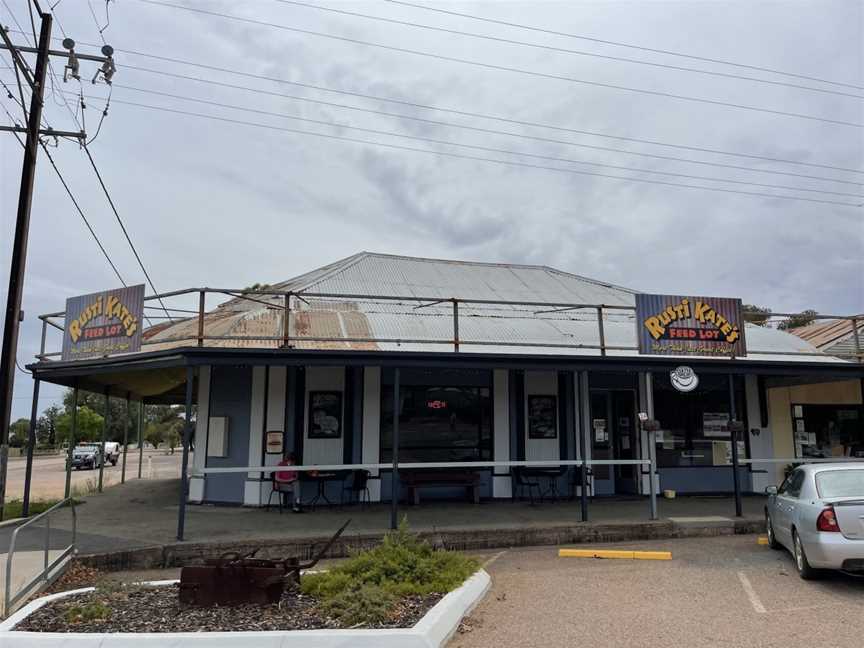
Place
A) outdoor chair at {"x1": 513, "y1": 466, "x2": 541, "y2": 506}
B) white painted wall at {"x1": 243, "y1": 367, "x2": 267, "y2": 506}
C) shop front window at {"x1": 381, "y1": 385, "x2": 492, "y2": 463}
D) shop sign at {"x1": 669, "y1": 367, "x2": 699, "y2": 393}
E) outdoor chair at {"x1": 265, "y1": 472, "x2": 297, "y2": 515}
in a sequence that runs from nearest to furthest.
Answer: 1. shop sign at {"x1": 669, "y1": 367, "x2": 699, "y2": 393}
2. outdoor chair at {"x1": 265, "y1": 472, "x2": 297, "y2": 515}
3. white painted wall at {"x1": 243, "y1": 367, "x2": 267, "y2": 506}
4. shop front window at {"x1": 381, "y1": 385, "x2": 492, "y2": 463}
5. outdoor chair at {"x1": 513, "y1": 466, "x2": 541, "y2": 506}

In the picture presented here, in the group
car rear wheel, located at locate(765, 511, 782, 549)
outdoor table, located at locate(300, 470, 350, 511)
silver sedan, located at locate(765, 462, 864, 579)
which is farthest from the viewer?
outdoor table, located at locate(300, 470, 350, 511)

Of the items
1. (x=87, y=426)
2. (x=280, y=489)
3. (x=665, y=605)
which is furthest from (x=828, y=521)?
(x=87, y=426)

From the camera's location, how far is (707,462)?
1426 centimetres

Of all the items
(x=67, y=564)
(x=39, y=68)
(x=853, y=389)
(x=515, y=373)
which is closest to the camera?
(x=67, y=564)

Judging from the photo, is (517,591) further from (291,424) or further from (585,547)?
(291,424)

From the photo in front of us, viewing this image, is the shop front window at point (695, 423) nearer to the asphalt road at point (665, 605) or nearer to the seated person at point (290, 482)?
the asphalt road at point (665, 605)

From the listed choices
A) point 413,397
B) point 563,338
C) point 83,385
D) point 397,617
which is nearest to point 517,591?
point 397,617

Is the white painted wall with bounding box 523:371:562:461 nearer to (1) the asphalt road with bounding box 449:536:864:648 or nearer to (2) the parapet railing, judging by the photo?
(2) the parapet railing

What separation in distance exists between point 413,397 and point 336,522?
130 inches

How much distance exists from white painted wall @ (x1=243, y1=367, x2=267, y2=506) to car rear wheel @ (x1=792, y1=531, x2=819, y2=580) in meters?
Answer: 8.92

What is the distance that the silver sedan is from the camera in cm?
668

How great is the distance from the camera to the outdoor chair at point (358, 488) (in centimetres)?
1250

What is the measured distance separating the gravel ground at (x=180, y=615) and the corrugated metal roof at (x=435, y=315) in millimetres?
5308

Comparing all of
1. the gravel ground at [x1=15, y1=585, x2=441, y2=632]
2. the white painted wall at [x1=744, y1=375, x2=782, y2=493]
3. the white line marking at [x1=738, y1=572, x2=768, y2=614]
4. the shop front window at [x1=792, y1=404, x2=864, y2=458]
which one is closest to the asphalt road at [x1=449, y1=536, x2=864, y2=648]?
the white line marking at [x1=738, y1=572, x2=768, y2=614]
